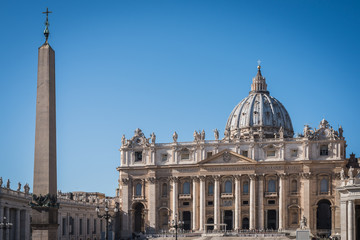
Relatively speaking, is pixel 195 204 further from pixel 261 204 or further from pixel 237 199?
pixel 261 204

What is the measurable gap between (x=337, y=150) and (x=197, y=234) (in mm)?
23788

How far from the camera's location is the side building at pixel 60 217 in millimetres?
68662

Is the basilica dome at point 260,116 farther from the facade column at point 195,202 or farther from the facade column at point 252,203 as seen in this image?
the facade column at point 252,203

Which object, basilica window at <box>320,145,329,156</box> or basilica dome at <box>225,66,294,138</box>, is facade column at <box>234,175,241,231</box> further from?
basilica dome at <box>225,66,294,138</box>

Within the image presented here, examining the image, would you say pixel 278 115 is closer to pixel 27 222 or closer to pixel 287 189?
pixel 287 189

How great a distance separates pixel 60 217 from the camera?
90.1 m

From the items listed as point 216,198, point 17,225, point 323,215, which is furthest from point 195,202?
point 17,225

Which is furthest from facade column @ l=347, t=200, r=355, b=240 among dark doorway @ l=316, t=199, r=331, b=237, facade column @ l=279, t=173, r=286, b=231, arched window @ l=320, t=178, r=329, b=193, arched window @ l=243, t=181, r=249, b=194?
dark doorway @ l=316, t=199, r=331, b=237

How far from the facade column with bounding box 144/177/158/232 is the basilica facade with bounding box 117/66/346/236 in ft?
0.51

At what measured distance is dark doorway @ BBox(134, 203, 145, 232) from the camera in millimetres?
112125

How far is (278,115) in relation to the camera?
14562 cm

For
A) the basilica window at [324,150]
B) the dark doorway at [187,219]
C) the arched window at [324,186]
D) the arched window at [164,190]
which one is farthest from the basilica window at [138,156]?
the arched window at [324,186]

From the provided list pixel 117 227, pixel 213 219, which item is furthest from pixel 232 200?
pixel 117 227

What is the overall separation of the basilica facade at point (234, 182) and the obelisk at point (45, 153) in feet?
245
